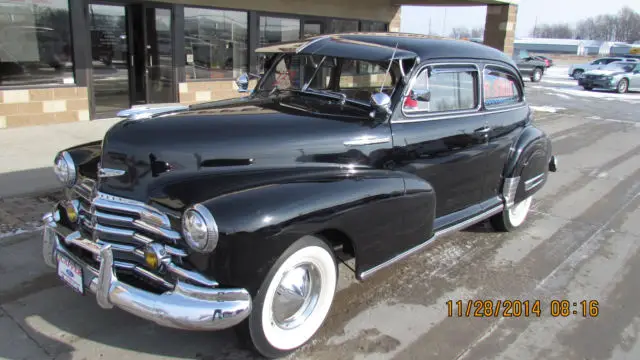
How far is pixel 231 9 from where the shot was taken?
37.0ft

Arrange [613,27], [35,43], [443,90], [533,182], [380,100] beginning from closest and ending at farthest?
[380,100]
[443,90]
[533,182]
[35,43]
[613,27]

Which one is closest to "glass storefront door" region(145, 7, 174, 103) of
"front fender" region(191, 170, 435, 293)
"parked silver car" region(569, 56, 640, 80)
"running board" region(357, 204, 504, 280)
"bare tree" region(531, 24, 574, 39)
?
"running board" region(357, 204, 504, 280)

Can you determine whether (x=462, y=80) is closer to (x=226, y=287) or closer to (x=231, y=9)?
(x=226, y=287)

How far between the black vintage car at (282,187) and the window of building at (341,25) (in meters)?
9.64

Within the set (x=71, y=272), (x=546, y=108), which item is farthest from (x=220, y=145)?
(x=546, y=108)

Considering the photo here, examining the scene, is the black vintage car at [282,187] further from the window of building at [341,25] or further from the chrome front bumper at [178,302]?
the window of building at [341,25]

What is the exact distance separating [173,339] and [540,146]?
13.0 feet

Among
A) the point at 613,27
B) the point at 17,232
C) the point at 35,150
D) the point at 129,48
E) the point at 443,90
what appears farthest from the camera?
the point at 613,27

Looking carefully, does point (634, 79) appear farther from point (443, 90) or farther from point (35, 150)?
point (35, 150)

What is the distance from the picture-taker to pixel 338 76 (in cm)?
406

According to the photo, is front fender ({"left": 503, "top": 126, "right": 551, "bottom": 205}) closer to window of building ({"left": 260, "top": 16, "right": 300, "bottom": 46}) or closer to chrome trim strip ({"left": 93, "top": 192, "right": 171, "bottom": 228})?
chrome trim strip ({"left": 93, "top": 192, "right": 171, "bottom": 228})

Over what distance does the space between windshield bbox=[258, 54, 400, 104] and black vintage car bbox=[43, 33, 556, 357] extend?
0.01 metres

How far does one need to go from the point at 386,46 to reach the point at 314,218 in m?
1.75

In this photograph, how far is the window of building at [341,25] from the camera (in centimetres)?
1366
